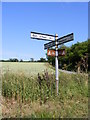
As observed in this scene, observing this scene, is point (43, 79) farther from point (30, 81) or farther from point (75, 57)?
point (75, 57)

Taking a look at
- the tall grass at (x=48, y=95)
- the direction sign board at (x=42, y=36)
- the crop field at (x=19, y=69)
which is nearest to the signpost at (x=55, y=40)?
the direction sign board at (x=42, y=36)

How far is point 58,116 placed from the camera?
8.70ft

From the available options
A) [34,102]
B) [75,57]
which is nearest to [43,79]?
[34,102]

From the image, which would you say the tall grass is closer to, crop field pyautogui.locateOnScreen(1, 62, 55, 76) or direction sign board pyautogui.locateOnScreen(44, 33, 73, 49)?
crop field pyautogui.locateOnScreen(1, 62, 55, 76)

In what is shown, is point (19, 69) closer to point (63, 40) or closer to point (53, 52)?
point (53, 52)

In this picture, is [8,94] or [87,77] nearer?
[8,94]

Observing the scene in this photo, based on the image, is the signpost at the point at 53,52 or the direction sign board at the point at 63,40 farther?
the signpost at the point at 53,52

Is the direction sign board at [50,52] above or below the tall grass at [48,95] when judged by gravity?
above

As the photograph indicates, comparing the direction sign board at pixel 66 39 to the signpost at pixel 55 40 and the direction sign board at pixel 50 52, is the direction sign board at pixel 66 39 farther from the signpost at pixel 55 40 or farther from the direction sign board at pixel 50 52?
the direction sign board at pixel 50 52

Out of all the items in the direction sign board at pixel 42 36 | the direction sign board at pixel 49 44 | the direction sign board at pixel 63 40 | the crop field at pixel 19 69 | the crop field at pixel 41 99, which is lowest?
the crop field at pixel 41 99

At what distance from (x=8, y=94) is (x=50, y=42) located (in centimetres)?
189

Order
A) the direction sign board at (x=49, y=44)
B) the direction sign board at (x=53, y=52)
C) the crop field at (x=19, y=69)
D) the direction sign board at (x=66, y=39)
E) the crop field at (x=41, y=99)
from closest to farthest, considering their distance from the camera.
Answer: the crop field at (x=41, y=99) → the direction sign board at (x=66, y=39) → the direction sign board at (x=53, y=52) → the direction sign board at (x=49, y=44) → the crop field at (x=19, y=69)

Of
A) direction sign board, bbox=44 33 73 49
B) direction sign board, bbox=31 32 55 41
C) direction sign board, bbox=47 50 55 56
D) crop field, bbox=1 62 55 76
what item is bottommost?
crop field, bbox=1 62 55 76

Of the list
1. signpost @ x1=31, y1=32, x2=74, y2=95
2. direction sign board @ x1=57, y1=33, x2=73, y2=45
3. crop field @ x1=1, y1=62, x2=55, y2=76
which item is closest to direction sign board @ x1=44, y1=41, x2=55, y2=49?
signpost @ x1=31, y1=32, x2=74, y2=95
